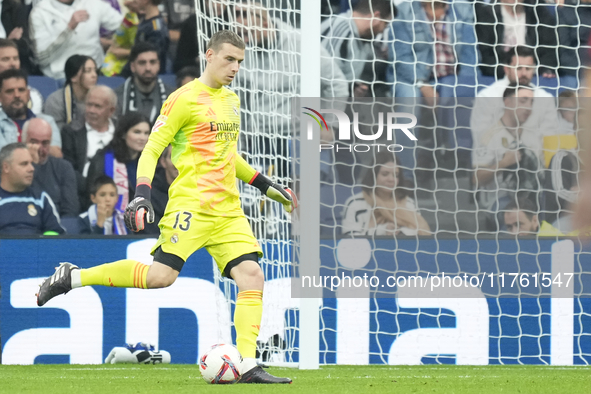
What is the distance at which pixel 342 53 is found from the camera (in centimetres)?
743

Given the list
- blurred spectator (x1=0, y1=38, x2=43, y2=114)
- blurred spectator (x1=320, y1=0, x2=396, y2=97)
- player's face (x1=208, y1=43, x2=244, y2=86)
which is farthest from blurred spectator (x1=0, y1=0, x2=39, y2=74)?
player's face (x1=208, y1=43, x2=244, y2=86)

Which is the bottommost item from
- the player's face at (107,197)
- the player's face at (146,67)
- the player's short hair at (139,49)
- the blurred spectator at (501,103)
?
the player's face at (107,197)

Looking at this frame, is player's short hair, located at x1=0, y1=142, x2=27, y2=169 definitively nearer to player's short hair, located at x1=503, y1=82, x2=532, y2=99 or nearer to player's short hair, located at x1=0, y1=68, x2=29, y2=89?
player's short hair, located at x1=0, y1=68, x2=29, y2=89

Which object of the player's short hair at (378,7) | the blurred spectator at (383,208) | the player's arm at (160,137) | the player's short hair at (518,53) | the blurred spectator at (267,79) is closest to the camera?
the player's arm at (160,137)

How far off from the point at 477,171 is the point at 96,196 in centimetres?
316

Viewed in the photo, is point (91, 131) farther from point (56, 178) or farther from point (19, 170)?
point (19, 170)

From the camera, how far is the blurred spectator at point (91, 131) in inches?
293

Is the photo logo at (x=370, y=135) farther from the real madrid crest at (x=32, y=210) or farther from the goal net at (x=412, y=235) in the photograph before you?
the real madrid crest at (x=32, y=210)

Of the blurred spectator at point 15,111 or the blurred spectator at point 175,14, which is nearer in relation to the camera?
the blurred spectator at point 15,111

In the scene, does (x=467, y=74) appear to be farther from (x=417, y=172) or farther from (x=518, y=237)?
(x=518, y=237)

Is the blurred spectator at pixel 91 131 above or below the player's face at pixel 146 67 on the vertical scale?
below

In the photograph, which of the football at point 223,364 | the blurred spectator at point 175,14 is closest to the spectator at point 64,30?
the blurred spectator at point 175,14

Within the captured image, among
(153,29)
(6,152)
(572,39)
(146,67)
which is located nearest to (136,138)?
(146,67)

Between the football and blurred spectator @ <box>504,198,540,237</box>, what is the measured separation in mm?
3431
